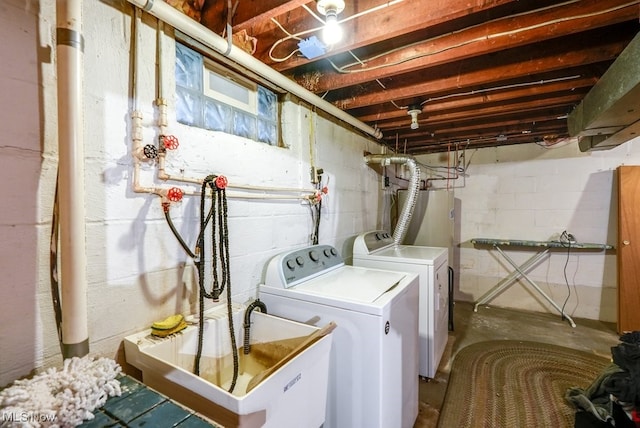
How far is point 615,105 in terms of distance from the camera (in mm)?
1602

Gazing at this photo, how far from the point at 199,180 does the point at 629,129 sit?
2.85 metres

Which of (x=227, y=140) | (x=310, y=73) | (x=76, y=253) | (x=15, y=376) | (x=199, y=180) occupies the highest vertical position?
(x=310, y=73)

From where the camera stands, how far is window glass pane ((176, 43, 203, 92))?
1.36 metres

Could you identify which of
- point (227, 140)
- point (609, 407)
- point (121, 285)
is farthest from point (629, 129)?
point (121, 285)

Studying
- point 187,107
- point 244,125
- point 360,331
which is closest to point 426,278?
point 360,331

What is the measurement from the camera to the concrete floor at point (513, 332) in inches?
95.3

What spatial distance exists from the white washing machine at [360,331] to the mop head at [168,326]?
1.63ft

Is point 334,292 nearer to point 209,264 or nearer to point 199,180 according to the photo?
point 209,264

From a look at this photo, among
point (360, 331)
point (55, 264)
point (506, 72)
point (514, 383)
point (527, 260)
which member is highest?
point (506, 72)

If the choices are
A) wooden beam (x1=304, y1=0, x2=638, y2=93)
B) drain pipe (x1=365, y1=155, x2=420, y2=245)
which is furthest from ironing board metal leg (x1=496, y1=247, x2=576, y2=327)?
wooden beam (x1=304, y1=0, x2=638, y2=93)

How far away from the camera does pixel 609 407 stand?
171 cm

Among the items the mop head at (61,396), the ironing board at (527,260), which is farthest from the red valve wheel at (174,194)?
the ironing board at (527,260)

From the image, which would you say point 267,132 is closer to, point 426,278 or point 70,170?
point 70,170

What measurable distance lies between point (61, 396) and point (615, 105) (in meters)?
2.65
